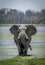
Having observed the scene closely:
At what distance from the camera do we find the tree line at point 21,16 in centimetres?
266

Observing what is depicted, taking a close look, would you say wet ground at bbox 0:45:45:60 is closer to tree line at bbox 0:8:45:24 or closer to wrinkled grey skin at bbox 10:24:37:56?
wrinkled grey skin at bbox 10:24:37:56

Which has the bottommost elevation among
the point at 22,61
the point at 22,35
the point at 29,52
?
the point at 22,61

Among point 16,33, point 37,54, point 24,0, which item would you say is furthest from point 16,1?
point 37,54

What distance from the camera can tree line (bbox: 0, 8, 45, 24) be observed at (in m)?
2.66

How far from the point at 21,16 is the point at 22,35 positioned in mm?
296

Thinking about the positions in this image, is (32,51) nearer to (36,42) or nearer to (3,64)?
(36,42)

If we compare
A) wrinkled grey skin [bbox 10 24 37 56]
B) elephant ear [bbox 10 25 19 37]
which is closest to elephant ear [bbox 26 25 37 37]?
wrinkled grey skin [bbox 10 24 37 56]

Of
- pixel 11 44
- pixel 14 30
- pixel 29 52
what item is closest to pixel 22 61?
pixel 29 52

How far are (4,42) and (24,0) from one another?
709 mm

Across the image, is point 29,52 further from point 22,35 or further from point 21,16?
point 21,16

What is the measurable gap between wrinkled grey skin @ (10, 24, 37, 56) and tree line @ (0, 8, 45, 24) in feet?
0.27

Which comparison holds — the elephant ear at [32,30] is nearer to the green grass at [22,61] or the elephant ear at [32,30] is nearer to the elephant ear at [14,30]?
the elephant ear at [14,30]

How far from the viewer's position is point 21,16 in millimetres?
2668

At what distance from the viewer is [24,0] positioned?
2664mm
